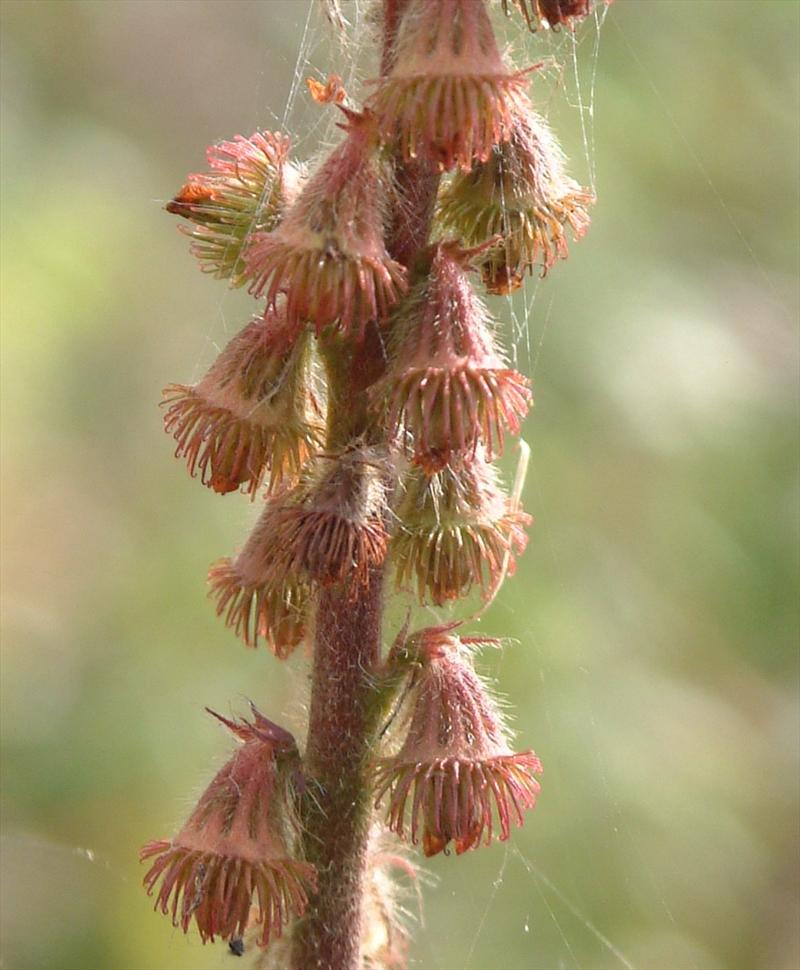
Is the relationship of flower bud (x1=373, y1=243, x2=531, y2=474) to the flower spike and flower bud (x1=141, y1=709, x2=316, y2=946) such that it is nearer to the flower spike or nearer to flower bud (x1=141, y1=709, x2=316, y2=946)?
the flower spike

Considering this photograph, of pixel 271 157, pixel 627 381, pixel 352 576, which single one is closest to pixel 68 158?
pixel 627 381

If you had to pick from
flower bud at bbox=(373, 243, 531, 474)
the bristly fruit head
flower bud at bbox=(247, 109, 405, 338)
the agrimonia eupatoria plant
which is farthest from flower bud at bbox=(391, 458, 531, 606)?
the bristly fruit head

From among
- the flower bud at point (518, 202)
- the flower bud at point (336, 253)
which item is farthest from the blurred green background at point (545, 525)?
the flower bud at point (336, 253)

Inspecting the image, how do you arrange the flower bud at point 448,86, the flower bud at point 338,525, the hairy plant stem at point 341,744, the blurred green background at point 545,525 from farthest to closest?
1. the blurred green background at point 545,525
2. the hairy plant stem at point 341,744
3. the flower bud at point 338,525
4. the flower bud at point 448,86

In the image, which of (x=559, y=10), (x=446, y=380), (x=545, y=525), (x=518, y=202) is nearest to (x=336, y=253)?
(x=446, y=380)

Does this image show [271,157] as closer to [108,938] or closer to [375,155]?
[375,155]

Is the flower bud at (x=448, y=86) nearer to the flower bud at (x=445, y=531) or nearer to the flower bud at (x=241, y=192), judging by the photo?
the flower bud at (x=241, y=192)

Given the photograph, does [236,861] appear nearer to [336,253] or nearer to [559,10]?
[336,253]
